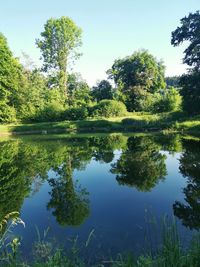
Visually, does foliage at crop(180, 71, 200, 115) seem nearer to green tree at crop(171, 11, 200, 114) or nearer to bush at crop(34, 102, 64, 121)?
green tree at crop(171, 11, 200, 114)

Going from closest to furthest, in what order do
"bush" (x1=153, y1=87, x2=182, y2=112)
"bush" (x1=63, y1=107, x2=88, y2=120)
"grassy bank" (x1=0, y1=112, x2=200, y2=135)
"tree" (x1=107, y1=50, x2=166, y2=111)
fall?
"grassy bank" (x1=0, y1=112, x2=200, y2=135) → "bush" (x1=63, y1=107, x2=88, y2=120) → "bush" (x1=153, y1=87, x2=182, y2=112) → "tree" (x1=107, y1=50, x2=166, y2=111)

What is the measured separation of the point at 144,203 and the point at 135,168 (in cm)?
553

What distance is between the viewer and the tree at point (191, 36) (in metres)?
37.2

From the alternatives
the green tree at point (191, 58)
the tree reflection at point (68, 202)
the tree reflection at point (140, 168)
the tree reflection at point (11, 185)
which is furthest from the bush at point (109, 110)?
the tree reflection at point (68, 202)

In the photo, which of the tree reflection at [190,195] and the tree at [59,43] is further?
the tree at [59,43]

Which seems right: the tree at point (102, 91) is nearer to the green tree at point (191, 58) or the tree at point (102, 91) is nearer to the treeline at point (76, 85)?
the treeline at point (76, 85)

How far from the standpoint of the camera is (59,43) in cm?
6900

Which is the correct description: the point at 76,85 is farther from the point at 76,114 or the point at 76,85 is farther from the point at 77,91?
the point at 76,114

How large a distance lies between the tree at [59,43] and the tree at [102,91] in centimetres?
727

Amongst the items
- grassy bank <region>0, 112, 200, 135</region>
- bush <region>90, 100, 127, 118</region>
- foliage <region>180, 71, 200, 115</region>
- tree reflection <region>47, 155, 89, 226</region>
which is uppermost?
foliage <region>180, 71, 200, 115</region>

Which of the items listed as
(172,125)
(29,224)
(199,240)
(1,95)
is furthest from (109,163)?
(1,95)

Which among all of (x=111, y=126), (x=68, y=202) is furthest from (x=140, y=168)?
(x=111, y=126)

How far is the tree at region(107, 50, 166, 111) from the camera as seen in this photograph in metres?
72.0

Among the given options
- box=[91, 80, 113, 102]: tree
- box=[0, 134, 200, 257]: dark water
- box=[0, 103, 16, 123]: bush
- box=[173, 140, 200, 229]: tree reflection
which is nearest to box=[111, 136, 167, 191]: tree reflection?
box=[0, 134, 200, 257]: dark water
